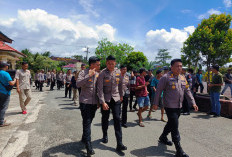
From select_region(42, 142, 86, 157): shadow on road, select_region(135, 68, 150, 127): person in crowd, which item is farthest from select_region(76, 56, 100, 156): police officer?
select_region(135, 68, 150, 127): person in crowd

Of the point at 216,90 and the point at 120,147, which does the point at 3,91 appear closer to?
the point at 120,147

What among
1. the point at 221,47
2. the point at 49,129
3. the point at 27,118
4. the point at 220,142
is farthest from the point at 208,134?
the point at 221,47

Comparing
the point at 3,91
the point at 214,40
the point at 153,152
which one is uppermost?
the point at 214,40

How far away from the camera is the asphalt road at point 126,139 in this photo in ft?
9.89

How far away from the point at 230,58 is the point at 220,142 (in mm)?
15076

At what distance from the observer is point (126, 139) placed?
145 inches

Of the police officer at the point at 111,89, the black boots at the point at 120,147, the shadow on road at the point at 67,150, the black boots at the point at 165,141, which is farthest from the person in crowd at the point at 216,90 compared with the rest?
the shadow on road at the point at 67,150

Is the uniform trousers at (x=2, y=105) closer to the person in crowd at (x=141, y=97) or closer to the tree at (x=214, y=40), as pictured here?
the person in crowd at (x=141, y=97)

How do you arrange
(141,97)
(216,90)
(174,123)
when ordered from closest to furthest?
1. (174,123)
2. (141,97)
3. (216,90)

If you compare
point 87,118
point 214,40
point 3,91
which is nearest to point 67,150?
point 87,118

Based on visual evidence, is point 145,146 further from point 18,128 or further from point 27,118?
point 27,118

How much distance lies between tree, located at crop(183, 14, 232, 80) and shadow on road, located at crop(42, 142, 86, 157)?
13.6m

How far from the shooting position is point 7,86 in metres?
4.36

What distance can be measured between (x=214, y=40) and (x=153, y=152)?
1379 centimetres
